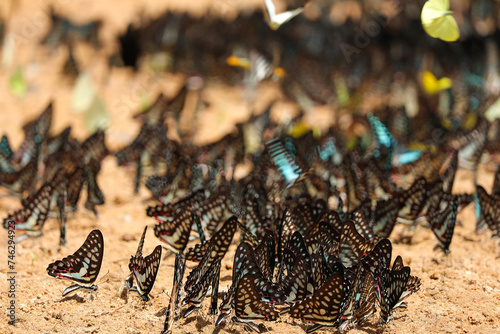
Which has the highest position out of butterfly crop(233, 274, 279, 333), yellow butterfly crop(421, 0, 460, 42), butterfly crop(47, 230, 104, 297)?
yellow butterfly crop(421, 0, 460, 42)

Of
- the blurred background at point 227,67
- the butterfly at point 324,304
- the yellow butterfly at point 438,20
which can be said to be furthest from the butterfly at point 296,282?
the blurred background at point 227,67

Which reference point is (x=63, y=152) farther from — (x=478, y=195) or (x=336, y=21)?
(x=336, y=21)

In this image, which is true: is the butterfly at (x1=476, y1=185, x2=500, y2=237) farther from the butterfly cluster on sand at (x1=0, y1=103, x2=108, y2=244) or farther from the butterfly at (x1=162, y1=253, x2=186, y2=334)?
the butterfly cluster on sand at (x1=0, y1=103, x2=108, y2=244)

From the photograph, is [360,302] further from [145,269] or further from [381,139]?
[381,139]

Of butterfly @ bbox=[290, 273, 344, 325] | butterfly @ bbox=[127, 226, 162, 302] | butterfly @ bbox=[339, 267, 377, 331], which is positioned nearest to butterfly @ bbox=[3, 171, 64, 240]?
butterfly @ bbox=[127, 226, 162, 302]

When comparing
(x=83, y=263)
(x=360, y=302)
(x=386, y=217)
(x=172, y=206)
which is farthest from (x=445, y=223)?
(x=83, y=263)
